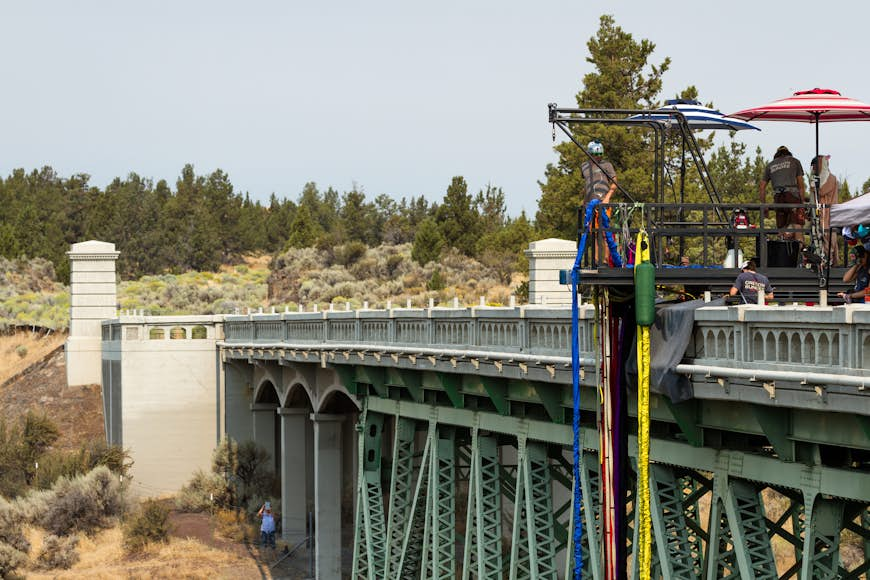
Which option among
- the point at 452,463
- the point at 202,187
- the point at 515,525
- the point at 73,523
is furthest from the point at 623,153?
the point at 202,187

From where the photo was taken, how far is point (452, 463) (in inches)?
938

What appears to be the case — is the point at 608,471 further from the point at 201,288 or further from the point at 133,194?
the point at 133,194

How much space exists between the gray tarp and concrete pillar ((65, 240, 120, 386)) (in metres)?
37.7

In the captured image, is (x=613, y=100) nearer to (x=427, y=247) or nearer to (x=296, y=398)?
(x=296, y=398)

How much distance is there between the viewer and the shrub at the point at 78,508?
40156mm

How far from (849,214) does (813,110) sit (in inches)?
54.7

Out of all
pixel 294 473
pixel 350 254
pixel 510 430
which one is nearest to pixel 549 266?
pixel 294 473

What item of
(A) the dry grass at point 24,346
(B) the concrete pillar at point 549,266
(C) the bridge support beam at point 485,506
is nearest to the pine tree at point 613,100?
(B) the concrete pillar at point 549,266

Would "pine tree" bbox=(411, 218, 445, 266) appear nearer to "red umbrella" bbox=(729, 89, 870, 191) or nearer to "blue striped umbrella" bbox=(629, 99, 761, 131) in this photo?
"blue striped umbrella" bbox=(629, 99, 761, 131)

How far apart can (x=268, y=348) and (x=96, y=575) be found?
6767 millimetres

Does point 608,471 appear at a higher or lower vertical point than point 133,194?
lower

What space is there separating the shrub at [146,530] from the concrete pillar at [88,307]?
470 inches

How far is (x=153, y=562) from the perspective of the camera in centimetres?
3738

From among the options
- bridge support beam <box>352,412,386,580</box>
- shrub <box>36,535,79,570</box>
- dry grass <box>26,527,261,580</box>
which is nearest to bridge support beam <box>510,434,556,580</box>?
bridge support beam <box>352,412,386,580</box>
